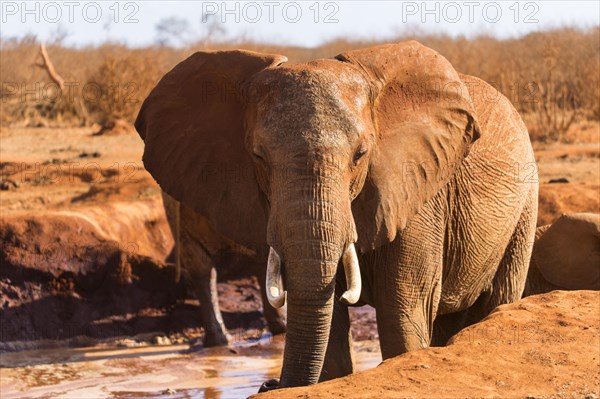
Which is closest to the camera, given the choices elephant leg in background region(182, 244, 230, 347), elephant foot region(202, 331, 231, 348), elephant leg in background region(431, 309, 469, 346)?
elephant leg in background region(431, 309, 469, 346)

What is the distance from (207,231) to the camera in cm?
1081

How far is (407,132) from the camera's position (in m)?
6.02

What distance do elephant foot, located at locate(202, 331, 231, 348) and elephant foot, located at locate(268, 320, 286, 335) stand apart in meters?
0.43

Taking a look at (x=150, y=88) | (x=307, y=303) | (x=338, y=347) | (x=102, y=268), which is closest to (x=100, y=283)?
(x=102, y=268)

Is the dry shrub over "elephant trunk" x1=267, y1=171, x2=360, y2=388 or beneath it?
over

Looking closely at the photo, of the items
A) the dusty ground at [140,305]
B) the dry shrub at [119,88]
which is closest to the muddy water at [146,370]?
the dusty ground at [140,305]

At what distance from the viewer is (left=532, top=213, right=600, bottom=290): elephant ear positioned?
9.09 m

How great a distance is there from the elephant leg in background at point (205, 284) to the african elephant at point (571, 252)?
9.16ft

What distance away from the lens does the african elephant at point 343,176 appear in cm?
529

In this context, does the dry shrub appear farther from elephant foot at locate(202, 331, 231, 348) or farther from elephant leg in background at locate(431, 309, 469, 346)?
elephant leg in background at locate(431, 309, 469, 346)

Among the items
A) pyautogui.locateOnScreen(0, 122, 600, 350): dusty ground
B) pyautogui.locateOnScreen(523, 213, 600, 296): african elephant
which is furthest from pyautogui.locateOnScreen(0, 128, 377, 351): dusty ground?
pyautogui.locateOnScreen(523, 213, 600, 296): african elephant

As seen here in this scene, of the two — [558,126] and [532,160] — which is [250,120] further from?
[558,126]

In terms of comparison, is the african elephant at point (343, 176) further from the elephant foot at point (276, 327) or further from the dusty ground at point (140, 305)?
the elephant foot at point (276, 327)

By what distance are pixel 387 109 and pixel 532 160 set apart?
2.03m
